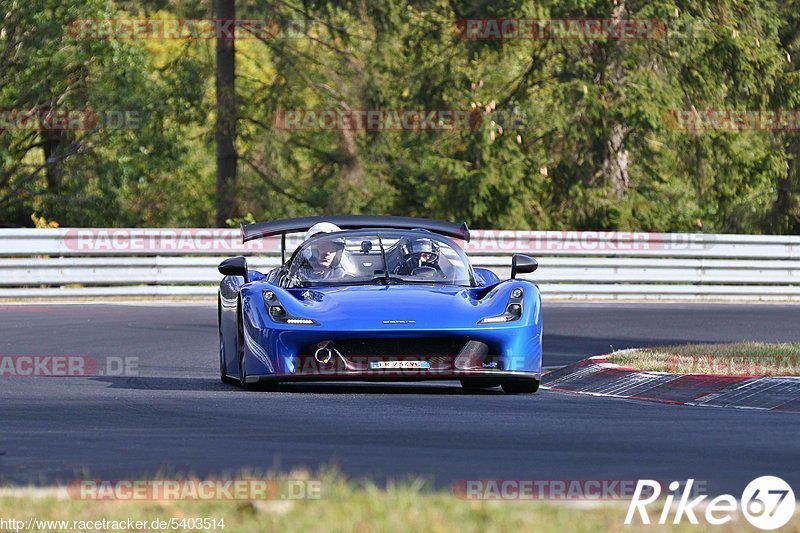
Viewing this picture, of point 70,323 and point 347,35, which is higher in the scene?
point 347,35

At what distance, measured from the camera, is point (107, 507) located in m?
6.10

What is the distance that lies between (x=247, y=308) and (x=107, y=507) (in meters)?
6.27

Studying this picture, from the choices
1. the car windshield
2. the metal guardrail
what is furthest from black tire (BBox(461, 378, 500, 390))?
Answer: the metal guardrail

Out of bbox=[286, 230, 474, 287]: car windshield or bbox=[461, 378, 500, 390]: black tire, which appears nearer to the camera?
bbox=[286, 230, 474, 287]: car windshield

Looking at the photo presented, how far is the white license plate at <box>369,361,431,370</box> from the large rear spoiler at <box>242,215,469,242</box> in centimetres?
233

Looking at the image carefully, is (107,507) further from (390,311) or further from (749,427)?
(390,311)

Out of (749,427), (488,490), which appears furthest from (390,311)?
(488,490)
